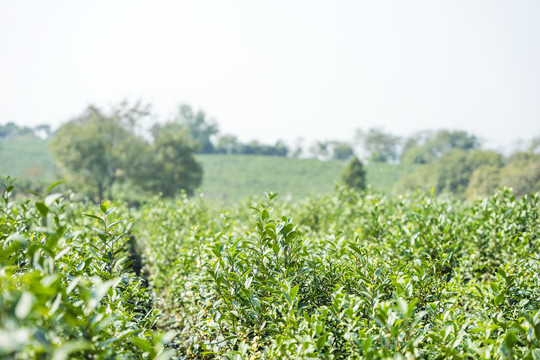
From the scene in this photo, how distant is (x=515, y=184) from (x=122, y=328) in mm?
23319

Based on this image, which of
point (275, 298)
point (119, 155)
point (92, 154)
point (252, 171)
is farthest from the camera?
point (252, 171)

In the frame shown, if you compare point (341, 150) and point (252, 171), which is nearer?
point (252, 171)

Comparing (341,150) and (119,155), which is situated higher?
(341,150)

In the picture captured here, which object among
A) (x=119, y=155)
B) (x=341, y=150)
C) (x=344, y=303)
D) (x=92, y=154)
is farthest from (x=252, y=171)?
(x=344, y=303)

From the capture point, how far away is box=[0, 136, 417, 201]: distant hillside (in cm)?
4050

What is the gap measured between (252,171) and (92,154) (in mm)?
27055

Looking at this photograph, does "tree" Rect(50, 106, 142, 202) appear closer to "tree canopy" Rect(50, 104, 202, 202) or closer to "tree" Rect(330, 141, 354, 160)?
"tree canopy" Rect(50, 104, 202, 202)

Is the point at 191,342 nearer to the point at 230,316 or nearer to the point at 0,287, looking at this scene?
the point at 230,316

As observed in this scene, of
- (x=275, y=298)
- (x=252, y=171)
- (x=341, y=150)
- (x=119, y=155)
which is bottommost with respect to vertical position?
(x=252, y=171)

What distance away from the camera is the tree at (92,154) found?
86.2ft

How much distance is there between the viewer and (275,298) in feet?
8.02

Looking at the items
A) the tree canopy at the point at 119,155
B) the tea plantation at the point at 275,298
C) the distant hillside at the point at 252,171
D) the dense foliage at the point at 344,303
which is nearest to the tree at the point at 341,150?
the distant hillside at the point at 252,171

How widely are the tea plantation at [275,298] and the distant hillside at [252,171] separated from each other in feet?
114

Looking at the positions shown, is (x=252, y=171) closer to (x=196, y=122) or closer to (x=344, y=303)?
(x=196, y=122)
